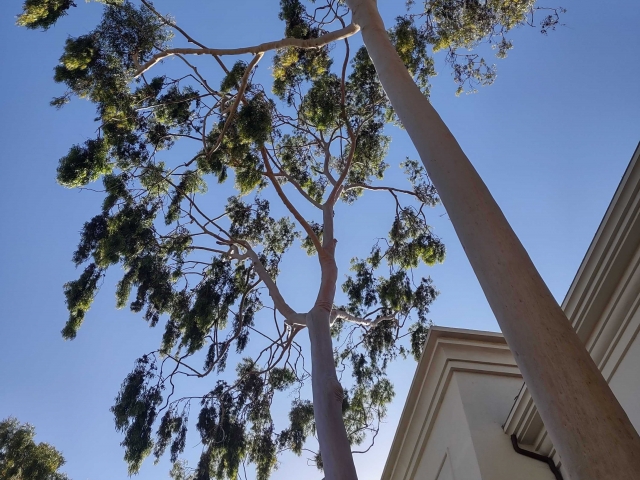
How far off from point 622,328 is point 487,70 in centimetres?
824

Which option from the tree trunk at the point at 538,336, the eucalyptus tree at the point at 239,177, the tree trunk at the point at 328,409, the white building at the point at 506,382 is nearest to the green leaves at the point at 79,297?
the eucalyptus tree at the point at 239,177

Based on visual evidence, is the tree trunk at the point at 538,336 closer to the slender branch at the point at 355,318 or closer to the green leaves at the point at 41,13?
the slender branch at the point at 355,318

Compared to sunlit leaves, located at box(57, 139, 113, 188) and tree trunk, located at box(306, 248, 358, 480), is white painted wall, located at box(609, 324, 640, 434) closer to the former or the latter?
tree trunk, located at box(306, 248, 358, 480)

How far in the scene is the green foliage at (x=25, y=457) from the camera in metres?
14.0

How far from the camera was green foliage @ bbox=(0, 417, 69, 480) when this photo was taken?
45.8 feet

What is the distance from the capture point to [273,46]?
745 cm

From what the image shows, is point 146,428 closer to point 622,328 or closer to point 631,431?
point 622,328

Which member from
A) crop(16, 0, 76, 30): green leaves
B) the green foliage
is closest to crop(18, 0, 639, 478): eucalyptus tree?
crop(16, 0, 76, 30): green leaves

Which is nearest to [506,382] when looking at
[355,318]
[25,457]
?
[355,318]

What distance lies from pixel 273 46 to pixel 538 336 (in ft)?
20.8

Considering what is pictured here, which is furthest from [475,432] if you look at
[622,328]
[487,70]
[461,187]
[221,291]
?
[487,70]

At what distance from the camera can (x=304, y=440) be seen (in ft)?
33.6

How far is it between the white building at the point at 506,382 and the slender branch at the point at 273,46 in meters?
4.15

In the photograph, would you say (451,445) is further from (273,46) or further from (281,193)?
(273,46)
